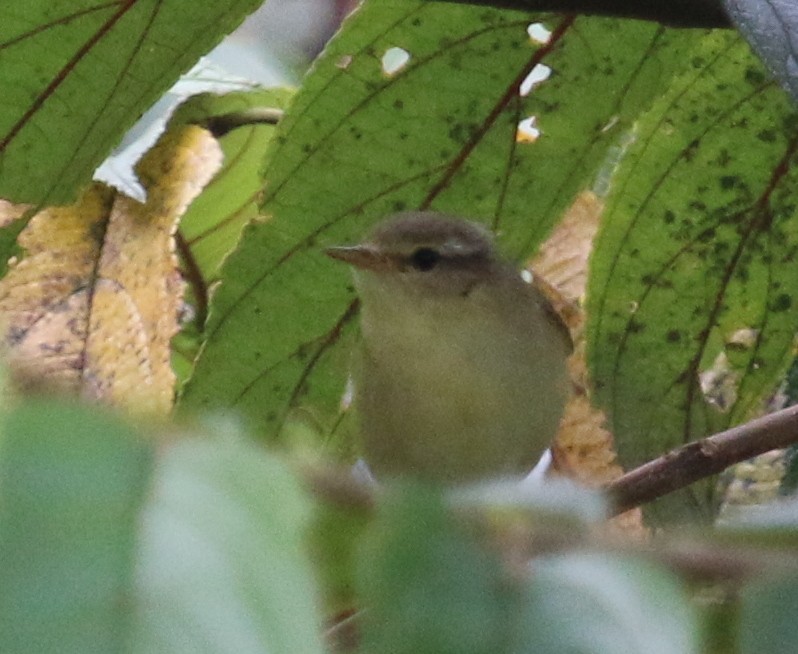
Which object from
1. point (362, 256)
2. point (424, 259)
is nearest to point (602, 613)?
point (362, 256)

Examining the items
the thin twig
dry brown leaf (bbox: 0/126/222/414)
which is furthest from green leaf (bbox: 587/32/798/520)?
the thin twig

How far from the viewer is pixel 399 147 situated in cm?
132

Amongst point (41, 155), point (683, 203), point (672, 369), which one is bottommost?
point (672, 369)

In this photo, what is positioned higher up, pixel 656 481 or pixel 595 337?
pixel 595 337

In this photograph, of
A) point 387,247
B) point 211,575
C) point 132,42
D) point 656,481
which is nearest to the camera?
point 211,575

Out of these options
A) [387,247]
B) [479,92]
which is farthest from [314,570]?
[387,247]

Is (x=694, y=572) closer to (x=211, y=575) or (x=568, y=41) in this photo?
(x=211, y=575)

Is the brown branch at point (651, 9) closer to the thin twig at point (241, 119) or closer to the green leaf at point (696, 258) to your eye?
the green leaf at point (696, 258)

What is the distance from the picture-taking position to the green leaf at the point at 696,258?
51.9 inches

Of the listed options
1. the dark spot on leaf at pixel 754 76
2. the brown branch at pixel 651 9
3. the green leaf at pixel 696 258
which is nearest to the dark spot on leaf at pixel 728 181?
the green leaf at pixel 696 258

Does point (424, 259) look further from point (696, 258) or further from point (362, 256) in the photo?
point (696, 258)

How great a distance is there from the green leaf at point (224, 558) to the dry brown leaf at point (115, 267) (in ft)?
2.59

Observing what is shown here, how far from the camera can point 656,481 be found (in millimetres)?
616

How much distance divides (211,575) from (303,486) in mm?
44
